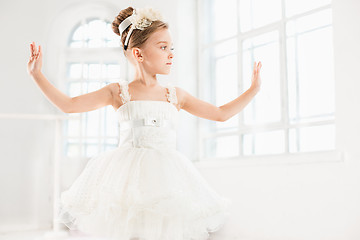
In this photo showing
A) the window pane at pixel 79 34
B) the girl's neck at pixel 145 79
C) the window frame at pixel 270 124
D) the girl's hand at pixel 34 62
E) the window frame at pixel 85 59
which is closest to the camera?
the girl's hand at pixel 34 62

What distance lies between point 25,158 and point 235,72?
214 cm

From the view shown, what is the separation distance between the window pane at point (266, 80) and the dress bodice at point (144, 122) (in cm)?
153

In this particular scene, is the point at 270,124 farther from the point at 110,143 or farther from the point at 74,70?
the point at 74,70

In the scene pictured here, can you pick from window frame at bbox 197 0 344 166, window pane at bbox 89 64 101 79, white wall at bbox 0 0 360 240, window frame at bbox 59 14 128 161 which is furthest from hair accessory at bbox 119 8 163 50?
window pane at bbox 89 64 101 79

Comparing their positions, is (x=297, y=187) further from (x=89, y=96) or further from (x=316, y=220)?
(x=89, y=96)

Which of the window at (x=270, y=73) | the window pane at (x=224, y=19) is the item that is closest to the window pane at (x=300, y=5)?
the window at (x=270, y=73)

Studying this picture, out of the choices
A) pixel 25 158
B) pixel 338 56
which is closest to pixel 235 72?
pixel 338 56

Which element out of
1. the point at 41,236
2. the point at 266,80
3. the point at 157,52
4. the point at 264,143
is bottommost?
the point at 41,236

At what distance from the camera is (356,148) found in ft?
7.37

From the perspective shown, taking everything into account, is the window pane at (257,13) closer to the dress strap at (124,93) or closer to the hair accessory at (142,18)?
the hair accessory at (142,18)

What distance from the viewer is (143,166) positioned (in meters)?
1.57

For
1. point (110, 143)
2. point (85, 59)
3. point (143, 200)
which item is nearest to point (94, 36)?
point (85, 59)

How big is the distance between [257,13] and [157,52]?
1.79 metres

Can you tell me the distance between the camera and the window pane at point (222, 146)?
3.46 m
